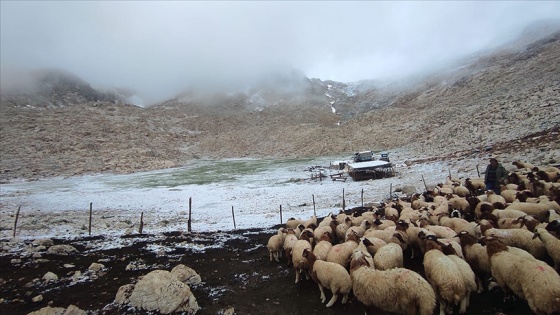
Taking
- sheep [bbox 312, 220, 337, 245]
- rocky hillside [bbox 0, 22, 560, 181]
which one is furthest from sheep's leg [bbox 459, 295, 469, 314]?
rocky hillside [bbox 0, 22, 560, 181]

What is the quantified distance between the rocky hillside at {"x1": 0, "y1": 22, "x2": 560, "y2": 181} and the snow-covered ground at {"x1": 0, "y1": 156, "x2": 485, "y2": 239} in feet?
39.8

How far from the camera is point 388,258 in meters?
8.60

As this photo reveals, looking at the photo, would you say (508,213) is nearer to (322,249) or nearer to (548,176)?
(322,249)

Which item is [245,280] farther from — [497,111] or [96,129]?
[96,129]

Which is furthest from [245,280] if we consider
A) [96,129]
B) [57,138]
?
[96,129]

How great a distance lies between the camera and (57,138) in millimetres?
74188

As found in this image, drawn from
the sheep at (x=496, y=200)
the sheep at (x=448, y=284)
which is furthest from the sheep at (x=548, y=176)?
the sheep at (x=448, y=284)

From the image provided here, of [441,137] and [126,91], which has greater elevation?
[126,91]

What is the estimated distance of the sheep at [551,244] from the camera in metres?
7.25

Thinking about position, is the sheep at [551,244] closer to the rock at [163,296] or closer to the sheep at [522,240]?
the sheep at [522,240]

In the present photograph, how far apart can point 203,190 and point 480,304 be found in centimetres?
3299

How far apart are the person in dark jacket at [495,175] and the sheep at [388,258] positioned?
10149 mm

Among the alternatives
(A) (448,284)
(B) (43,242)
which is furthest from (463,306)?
(B) (43,242)

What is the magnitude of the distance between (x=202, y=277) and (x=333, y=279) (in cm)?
517
